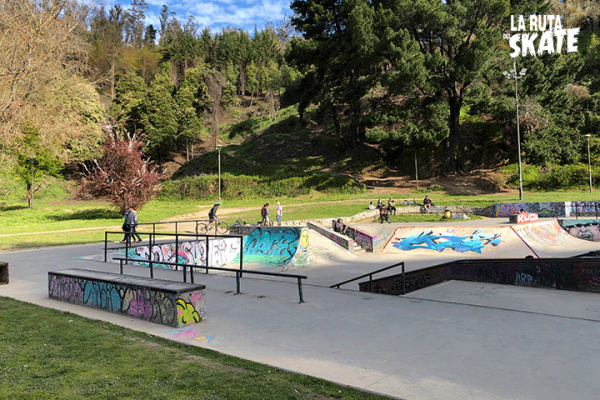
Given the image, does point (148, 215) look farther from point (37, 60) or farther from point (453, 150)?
point (453, 150)

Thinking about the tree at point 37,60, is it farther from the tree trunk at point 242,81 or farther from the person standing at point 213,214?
the tree trunk at point 242,81

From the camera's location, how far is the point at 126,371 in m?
4.31

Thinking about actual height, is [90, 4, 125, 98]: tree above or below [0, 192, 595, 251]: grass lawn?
above

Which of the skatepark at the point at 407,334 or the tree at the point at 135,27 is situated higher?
the tree at the point at 135,27

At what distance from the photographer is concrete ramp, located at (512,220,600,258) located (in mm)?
17906

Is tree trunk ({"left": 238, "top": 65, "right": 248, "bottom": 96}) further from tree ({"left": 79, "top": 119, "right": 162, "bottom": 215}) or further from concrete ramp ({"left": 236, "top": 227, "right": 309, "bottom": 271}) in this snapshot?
concrete ramp ({"left": 236, "top": 227, "right": 309, "bottom": 271})

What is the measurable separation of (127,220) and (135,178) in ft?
50.1

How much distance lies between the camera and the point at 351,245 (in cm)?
1939

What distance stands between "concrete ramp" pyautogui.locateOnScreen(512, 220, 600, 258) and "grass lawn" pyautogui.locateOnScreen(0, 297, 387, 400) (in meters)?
16.9

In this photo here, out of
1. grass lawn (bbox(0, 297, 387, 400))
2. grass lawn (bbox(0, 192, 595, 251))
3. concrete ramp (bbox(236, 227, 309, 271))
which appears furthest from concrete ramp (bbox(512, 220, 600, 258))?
grass lawn (bbox(0, 297, 387, 400))

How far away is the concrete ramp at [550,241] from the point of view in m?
17.9

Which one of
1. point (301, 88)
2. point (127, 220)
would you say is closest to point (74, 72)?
point (127, 220)

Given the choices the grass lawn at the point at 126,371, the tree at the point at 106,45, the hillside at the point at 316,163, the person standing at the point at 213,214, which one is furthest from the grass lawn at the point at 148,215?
the tree at the point at 106,45

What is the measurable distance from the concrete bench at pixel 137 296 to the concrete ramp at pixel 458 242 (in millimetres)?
14356
